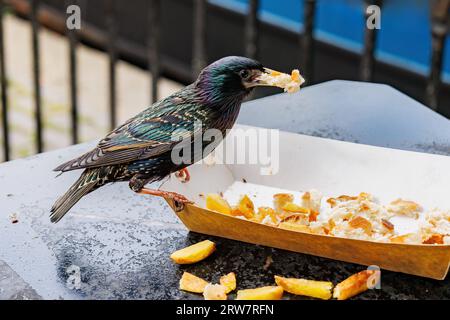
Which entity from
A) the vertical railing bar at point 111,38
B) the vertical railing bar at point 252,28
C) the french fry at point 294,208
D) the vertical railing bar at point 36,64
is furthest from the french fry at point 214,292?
the vertical railing bar at point 36,64

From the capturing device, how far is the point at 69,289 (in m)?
1.56

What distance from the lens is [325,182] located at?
203 cm

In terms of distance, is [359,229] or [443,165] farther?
[443,165]

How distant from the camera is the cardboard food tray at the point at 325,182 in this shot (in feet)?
5.28

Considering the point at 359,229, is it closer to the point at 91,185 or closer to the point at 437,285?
the point at 437,285

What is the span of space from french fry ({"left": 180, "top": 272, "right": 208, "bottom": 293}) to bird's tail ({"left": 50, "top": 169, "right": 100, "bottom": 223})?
277 millimetres

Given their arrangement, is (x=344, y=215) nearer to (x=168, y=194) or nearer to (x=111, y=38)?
(x=168, y=194)

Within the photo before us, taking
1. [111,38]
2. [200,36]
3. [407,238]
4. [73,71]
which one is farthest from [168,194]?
[73,71]

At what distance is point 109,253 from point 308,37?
179 cm

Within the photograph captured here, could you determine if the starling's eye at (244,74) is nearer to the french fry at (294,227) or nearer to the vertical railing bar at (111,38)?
the french fry at (294,227)

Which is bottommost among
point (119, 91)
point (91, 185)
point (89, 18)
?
point (119, 91)

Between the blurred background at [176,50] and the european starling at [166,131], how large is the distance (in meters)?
1.54
